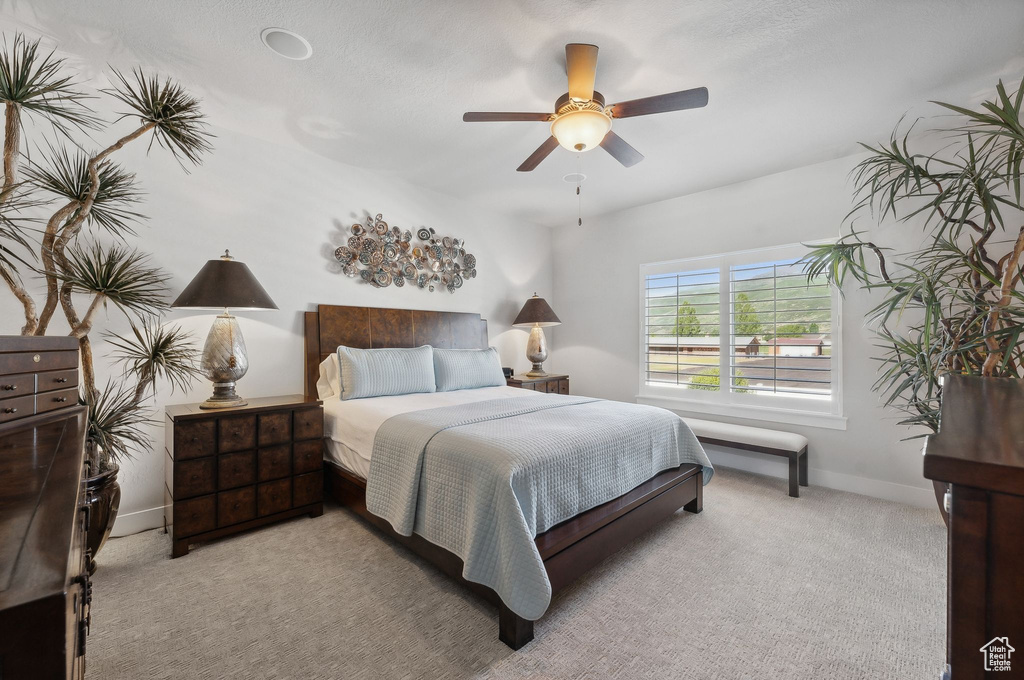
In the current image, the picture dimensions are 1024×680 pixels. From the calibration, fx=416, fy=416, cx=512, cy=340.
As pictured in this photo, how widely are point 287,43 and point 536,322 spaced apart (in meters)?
3.10

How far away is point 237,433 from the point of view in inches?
97.0

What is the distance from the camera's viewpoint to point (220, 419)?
241 centimetres

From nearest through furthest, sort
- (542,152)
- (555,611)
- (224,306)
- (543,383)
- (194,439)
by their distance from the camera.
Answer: (555,611) < (194,439) < (224,306) < (542,152) < (543,383)

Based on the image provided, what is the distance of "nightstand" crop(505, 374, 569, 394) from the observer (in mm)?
4332

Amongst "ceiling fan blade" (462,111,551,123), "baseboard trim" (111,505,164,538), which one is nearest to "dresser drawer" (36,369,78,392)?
"baseboard trim" (111,505,164,538)

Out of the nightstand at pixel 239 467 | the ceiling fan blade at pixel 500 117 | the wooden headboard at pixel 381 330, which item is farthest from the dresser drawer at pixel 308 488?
the ceiling fan blade at pixel 500 117

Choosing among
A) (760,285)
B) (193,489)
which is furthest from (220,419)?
(760,285)

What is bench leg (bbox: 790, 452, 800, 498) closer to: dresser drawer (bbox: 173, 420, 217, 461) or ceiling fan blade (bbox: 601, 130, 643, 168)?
ceiling fan blade (bbox: 601, 130, 643, 168)

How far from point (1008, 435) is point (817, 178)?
3642 mm

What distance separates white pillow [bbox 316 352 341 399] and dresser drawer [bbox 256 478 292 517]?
2.51 ft

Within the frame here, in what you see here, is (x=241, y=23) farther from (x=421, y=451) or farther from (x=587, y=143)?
(x=421, y=451)

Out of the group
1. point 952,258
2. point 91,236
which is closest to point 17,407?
point 91,236

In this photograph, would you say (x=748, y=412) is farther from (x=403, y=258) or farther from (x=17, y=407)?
(x=17, y=407)

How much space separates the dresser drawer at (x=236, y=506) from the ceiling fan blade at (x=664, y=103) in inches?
117
